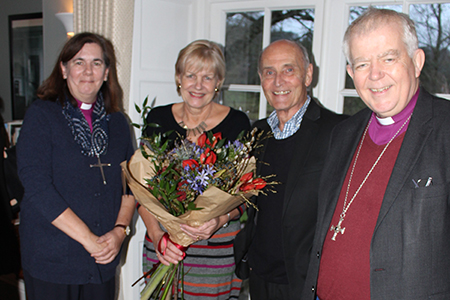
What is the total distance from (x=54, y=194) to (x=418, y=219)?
1.58 metres

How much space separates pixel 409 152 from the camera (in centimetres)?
126

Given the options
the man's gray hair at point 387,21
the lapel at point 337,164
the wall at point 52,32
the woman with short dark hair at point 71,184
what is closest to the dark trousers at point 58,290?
the woman with short dark hair at point 71,184

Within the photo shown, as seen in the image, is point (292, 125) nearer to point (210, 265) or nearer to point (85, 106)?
point (210, 265)

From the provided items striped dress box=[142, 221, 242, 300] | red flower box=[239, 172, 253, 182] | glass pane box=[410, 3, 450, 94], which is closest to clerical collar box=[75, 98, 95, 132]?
striped dress box=[142, 221, 242, 300]

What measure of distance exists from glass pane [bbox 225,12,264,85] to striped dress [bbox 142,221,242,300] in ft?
5.25

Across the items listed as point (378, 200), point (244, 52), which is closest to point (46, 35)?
point (244, 52)

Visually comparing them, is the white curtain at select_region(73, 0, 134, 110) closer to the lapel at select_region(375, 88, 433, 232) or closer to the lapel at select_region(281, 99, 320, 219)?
the lapel at select_region(281, 99, 320, 219)

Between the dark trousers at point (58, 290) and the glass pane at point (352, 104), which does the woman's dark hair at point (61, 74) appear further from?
the glass pane at point (352, 104)

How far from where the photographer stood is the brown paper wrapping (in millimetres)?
1427

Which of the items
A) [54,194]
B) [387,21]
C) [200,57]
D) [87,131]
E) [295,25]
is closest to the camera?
[387,21]

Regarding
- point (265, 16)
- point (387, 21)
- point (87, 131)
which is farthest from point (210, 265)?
point (265, 16)

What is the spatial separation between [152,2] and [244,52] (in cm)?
88

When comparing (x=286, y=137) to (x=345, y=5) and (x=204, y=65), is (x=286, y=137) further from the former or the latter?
(x=345, y=5)

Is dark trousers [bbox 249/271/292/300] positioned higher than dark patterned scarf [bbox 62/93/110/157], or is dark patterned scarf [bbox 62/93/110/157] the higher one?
dark patterned scarf [bbox 62/93/110/157]
